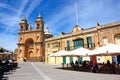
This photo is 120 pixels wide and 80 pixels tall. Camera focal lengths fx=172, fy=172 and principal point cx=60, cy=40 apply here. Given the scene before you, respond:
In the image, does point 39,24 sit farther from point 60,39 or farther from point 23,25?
point 60,39

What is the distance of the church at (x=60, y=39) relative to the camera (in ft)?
101

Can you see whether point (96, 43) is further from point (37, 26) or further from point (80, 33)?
point (37, 26)

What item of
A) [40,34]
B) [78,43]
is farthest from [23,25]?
[78,43]

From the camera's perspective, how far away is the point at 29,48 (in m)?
70.6

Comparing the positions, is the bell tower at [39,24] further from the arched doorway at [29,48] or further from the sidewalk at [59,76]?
the sidewalk at [59,76]

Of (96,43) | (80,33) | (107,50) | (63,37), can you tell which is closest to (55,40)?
(63,37)

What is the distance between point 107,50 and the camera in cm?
1573

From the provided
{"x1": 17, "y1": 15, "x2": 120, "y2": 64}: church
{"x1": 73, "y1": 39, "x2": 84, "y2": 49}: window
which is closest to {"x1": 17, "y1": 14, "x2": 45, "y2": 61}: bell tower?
{"x1": 17, "y1": 15, "x2": 120, "y2": 64}: church

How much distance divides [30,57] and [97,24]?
134ft

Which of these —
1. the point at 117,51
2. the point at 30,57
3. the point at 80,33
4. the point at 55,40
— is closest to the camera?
the point at 117,51

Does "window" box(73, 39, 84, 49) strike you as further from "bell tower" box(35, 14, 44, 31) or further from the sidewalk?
"bell tower" box(35, 14, 44, 31)

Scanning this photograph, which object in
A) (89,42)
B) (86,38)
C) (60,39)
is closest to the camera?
(89,42)

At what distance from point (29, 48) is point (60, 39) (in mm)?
29935

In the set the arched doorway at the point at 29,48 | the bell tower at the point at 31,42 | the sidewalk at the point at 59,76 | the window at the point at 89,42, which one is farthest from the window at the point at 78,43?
the arched doorway at the point at 29,48
